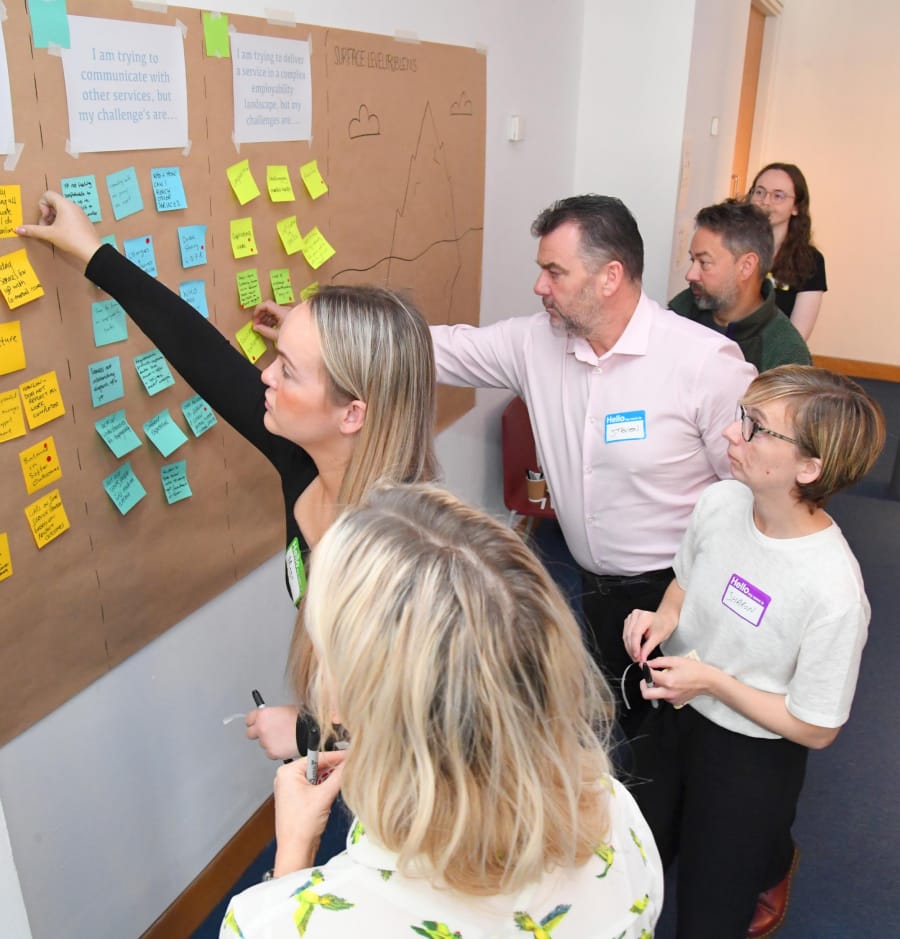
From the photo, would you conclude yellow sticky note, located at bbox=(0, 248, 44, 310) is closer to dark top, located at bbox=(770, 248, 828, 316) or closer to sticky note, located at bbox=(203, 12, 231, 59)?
sticky note, located at bbox=(203, 12, 231, 59)

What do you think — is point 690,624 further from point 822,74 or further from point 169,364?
point 822,74

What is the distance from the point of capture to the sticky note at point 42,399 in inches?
54.8

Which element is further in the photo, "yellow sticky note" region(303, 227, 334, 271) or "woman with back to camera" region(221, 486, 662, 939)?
"yellow sticky note" region(303, 227, 334, 271)

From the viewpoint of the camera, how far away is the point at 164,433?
1708 mm

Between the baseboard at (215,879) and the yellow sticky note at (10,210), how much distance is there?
5.03 feet

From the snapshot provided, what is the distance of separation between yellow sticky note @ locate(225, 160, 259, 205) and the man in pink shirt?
0.70 m

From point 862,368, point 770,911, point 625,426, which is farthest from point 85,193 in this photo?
point 862,368

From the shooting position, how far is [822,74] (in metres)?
6.31

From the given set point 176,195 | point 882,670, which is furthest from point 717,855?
point 882,670

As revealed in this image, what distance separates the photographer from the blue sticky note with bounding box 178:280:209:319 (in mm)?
1686

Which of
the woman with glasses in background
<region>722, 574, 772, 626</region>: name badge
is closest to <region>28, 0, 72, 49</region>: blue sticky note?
the woman with glasses in background

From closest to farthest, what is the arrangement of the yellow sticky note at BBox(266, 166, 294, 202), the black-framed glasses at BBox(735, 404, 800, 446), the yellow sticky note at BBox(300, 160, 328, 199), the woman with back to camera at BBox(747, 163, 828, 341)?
1. the black-framed glasses at BBox(735, 404, 800, 446)
2. the yellow sticky note at BBox(266, 166, 294, 202)
3. the yellow sticky note at BBox(300, 160, 328, 199)
4. the woman with back to camera at BBox(747, 163, 828, 341)

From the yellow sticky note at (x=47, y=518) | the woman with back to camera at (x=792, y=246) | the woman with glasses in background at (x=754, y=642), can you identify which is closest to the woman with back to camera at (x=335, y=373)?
the yellow sticky note at (x=47, y=518)

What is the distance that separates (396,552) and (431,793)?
0.68ft
